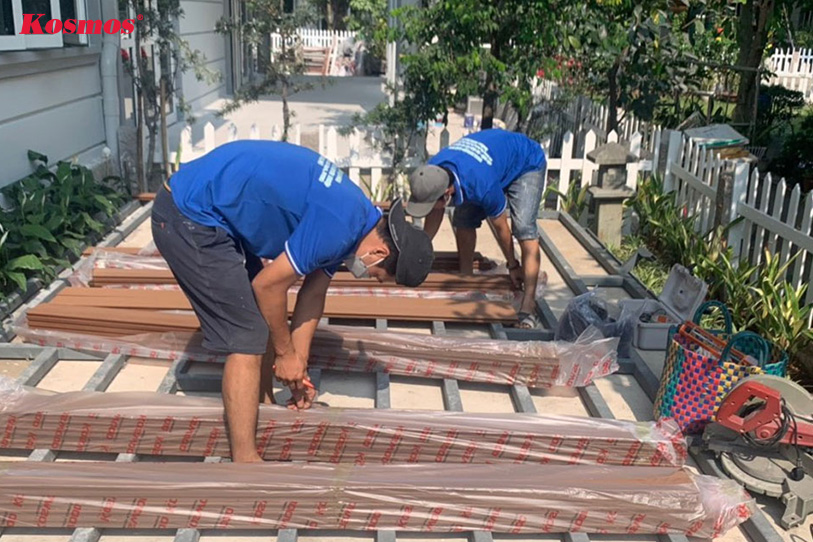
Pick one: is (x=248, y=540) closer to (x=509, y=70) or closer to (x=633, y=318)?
(x=633, y=318)

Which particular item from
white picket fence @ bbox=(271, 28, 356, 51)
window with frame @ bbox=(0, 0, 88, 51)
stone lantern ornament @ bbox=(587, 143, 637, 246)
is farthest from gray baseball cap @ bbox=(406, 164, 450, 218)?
white picket fence @ bbox=(271, 28, 356, 51)

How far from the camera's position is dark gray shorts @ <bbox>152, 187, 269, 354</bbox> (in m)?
3.33

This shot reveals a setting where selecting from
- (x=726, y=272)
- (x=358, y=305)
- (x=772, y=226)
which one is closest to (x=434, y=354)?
(x=358, y=305)

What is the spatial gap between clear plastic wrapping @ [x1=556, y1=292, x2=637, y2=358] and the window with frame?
4.84 metres

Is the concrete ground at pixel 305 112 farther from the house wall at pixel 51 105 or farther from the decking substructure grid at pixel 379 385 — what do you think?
the decking substructure grid at pixel 379 385

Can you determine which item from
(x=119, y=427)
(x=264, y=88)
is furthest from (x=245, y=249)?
(x=264, y=88)

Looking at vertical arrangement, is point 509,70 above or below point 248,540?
above

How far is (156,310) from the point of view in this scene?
5074mm

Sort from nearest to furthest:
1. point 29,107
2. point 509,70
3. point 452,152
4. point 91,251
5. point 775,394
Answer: point 775,394, point 452,152, point 91,251, point 29,107, point 509,70

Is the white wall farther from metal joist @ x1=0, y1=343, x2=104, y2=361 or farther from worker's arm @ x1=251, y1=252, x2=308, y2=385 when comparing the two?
worker's arm @ x1=251, y1=252, x2=308, y2=385

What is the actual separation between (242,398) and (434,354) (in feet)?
4.87

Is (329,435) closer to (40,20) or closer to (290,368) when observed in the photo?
(290,368)

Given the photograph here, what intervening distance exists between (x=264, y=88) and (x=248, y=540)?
24.9 ft

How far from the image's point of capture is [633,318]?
5.16 m
